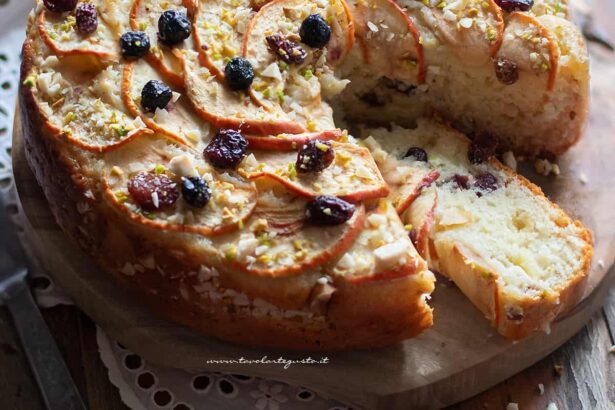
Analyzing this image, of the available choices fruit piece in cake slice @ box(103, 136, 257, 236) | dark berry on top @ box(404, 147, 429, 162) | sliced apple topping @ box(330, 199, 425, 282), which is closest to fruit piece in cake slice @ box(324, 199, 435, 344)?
sliced apple topping @ box(330, 199, 425, 282)

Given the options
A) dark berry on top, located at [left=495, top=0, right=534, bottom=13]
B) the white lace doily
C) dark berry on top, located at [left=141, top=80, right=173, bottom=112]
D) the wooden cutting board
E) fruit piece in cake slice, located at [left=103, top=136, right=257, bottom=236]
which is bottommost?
the white lace doily

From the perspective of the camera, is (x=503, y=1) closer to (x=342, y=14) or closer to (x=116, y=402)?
(x=342, y=14)

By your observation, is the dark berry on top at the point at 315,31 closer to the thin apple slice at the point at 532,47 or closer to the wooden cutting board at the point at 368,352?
the thin apple slice at the point at 532,47

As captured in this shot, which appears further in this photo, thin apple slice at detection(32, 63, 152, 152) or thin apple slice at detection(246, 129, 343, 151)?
thin apple slice at detection(246, 129, 343, 151)

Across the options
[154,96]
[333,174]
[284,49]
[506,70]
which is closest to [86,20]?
[154,96]

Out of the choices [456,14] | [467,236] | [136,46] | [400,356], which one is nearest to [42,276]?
[136,46]

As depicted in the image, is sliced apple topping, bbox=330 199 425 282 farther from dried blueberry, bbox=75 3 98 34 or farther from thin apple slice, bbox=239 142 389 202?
dried blueberry, bbox=75 3 98 34

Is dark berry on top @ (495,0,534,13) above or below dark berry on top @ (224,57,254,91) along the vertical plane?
above
